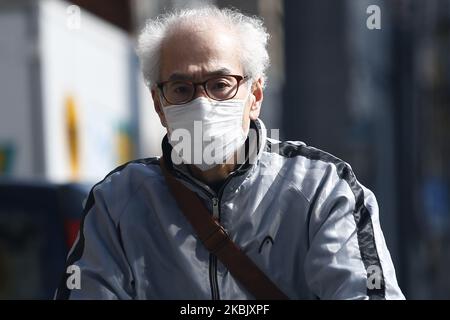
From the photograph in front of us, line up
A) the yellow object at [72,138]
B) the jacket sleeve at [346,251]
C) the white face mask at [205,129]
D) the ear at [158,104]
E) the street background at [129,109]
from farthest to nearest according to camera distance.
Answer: the yellow object at [72,138], the street background at [129,109], the ear at [158,104], the white face mask at [205,129], the jacket sleeve at [346,251]

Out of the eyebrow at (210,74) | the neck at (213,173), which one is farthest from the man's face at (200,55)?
the neck at (213,173)

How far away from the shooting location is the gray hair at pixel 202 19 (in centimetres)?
263

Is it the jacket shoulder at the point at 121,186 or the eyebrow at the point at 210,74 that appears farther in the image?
the jacket shoulder at the point at 121,186

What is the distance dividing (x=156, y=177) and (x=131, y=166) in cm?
8

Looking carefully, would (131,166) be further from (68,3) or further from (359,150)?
(359,150)

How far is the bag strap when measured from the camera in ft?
8.26

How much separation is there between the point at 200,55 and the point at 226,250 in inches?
19.3

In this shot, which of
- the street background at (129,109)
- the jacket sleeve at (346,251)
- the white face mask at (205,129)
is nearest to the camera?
the jacket sleeve at (346,251)

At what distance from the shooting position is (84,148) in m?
7.58

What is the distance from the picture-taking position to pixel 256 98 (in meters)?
2.74

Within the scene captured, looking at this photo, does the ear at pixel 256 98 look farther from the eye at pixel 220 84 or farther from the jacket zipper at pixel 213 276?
the jacket zipper at pixel 213 276

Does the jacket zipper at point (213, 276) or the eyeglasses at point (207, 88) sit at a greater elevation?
the eyeglasses at point (207, 88)

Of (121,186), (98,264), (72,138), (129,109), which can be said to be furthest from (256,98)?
(129,109)

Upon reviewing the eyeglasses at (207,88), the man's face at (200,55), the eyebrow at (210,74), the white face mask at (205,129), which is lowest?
the white face mask at (205,129)
